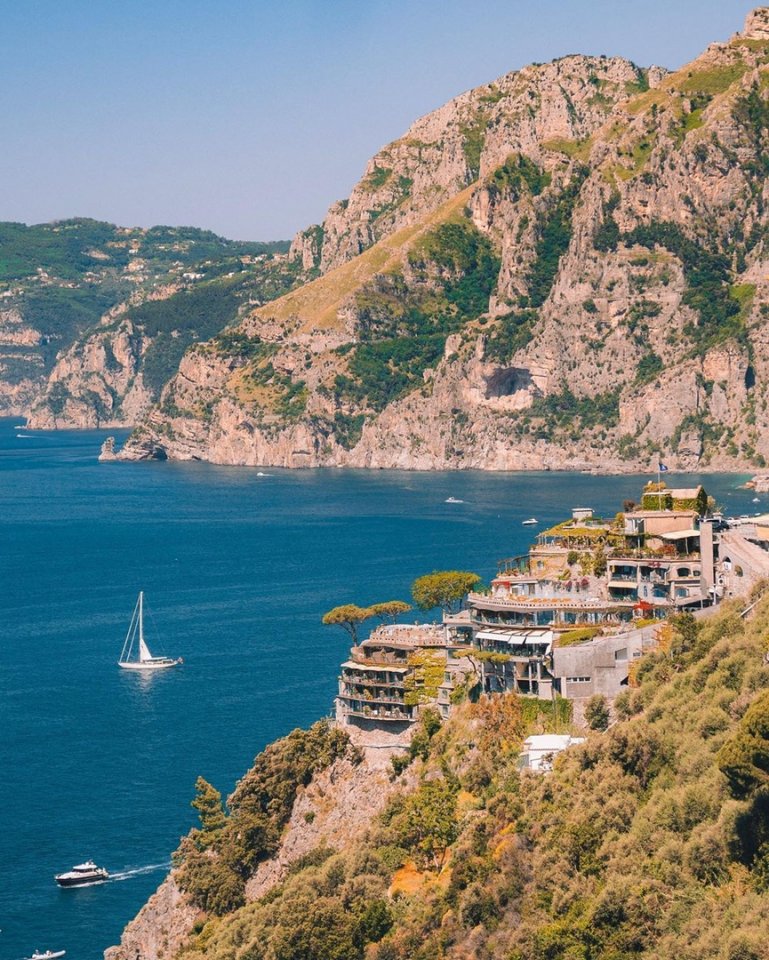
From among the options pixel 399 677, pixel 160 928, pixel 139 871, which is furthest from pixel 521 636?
pixel 139 871

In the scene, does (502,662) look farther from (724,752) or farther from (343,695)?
(724,752)

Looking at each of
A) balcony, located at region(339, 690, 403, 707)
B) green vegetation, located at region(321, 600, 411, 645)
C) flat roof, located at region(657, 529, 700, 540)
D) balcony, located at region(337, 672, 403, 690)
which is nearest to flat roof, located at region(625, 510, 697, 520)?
flat roof, located at region(657, 529, 700, 540)

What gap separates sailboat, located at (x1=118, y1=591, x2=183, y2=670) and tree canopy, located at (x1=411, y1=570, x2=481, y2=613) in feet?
177

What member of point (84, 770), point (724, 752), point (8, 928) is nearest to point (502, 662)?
point (724, 752)

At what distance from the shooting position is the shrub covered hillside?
48625 mm

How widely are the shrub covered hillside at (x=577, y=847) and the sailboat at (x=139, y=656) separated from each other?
6799 cm

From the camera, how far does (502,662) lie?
210ft

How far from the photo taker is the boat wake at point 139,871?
86.5 m

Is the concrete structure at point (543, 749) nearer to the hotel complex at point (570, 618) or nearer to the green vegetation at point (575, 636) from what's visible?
the hotel complex at point (570, 618)

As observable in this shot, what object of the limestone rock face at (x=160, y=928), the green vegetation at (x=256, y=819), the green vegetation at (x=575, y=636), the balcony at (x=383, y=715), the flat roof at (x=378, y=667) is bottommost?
the limestone rock face at (x=160, y=928)

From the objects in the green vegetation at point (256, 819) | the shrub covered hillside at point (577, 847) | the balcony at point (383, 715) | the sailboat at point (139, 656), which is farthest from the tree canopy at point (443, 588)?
the sailboat at point (139, 656)

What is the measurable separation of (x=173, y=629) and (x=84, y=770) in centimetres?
4748

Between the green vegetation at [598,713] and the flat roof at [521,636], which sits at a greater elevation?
the flat roof at [521,636]

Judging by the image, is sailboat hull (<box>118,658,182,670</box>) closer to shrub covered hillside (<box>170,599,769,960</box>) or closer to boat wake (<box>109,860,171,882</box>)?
boat wake (<box>109,860,171,882</box>)
